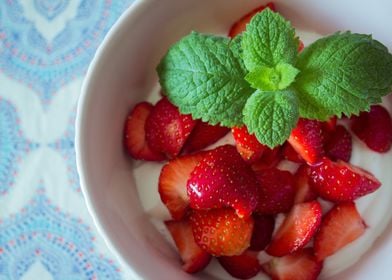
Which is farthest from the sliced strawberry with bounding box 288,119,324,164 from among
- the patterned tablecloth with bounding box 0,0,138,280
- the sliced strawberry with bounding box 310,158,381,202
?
the patterned tablecloth with bounding box 0,0,138,280

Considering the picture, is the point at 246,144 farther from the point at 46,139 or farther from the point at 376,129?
the point at 46,139

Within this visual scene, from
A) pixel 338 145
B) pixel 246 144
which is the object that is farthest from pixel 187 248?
pixel 338 145

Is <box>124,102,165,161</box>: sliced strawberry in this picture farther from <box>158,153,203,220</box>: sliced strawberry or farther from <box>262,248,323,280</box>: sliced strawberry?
<box>262,248,323,280</box>: sliced strawberry

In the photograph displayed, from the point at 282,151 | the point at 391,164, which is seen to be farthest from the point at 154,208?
the point at 391,164

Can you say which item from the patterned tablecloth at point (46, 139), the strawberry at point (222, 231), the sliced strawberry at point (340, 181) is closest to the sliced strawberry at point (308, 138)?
the sliced strawberry at point (340, 181)

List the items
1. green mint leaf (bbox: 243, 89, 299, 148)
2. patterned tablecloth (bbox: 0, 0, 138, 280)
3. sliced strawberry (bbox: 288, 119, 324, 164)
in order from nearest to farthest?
green mint leaf (bbox: 243, 89, 299, 148)
sliced strawberry (bbox: 288, 119, 324, 164)
patterned tablecloth (bbox: 0, 0, 138, 280)

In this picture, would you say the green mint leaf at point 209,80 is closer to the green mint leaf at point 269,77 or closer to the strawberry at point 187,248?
the green mint leaf at point 269,77
